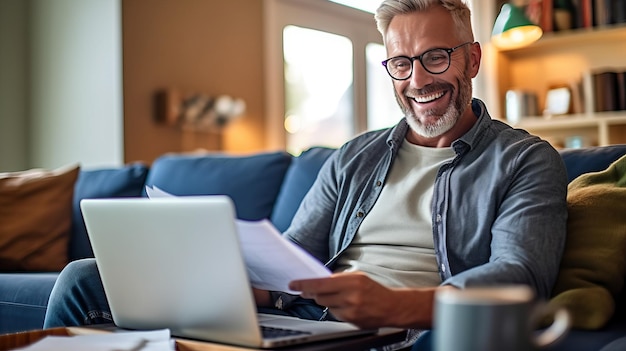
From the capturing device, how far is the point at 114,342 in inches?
40.4

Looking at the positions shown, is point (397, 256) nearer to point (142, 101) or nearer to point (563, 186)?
point (563, 186)

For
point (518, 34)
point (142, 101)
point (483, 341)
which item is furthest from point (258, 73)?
point (483, 341)

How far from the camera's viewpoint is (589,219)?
4.44 feet

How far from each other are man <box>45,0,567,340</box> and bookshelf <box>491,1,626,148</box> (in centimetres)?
250

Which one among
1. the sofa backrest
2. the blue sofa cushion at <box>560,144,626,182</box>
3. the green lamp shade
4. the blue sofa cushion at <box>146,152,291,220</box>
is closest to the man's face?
the blue sofa cushion at <box>560,144,626,182</box>

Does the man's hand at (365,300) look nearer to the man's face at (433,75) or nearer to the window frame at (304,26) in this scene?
the man's face at (433,75)

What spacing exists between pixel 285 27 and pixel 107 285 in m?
3.60

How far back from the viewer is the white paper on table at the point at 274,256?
97cm

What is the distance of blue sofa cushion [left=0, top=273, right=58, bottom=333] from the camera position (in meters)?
2.13

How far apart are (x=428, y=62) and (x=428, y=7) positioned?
0.11 metres

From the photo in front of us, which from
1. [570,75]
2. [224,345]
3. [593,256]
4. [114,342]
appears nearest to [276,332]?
[224,345]

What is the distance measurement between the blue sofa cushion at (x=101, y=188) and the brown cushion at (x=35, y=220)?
4 centimetres

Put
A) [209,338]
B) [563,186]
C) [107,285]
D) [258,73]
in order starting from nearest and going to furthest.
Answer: [209,338]
[107,285]
[563,186]
[258,73]

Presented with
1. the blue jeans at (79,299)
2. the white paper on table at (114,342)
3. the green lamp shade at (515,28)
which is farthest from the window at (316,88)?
the white paper on table at (114,342)
